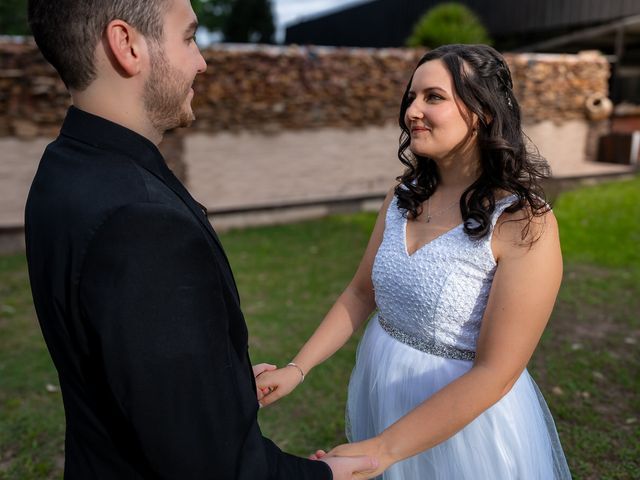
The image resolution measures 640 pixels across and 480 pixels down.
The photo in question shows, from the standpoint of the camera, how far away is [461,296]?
167 cm

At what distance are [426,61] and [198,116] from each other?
681 cm

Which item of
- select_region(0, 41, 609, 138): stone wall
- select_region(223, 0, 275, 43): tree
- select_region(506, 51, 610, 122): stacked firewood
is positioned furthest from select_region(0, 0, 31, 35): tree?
select_region(223, 0, 275, 43): tree

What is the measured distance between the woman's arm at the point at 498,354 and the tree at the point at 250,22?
29275 millimetres

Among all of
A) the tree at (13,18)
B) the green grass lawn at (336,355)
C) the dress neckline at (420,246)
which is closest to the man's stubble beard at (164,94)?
the dress neckline at (420,246)

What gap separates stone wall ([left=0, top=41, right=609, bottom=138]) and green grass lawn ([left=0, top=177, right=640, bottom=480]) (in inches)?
69.0

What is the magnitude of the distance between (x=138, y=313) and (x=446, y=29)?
11.2m

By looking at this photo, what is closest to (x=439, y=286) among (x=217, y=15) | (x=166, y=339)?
(x=166, y=339)

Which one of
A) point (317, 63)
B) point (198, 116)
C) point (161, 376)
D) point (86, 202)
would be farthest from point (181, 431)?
point (317, 63)

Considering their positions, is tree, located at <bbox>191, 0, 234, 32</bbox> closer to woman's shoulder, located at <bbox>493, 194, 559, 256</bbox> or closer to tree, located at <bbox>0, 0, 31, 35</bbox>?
tree, located at <bbox>0, 0, 31, 35</bbox>

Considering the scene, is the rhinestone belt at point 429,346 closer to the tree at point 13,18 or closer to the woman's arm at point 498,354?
the woman's arm at point 498,354

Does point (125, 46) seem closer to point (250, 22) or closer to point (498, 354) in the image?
point (498, 354)

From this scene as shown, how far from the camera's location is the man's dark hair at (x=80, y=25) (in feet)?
3.51

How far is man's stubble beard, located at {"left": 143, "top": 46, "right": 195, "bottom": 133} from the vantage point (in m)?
1.14

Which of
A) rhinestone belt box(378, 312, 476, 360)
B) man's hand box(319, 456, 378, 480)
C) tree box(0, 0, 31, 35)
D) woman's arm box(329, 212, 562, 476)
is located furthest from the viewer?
tree box(0, 0, 31, 35)
